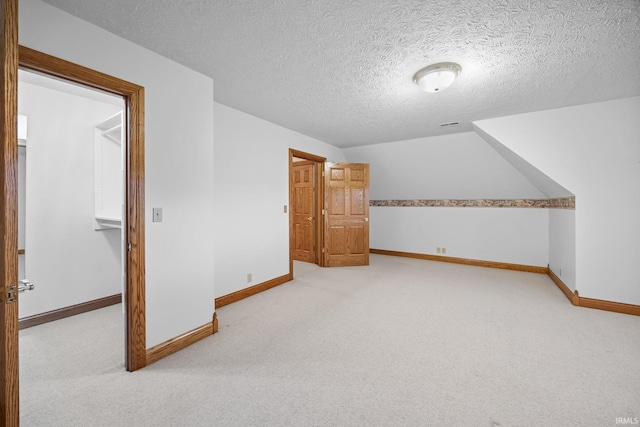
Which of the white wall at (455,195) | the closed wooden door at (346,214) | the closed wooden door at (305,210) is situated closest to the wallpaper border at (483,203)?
the white wall at (455,195)

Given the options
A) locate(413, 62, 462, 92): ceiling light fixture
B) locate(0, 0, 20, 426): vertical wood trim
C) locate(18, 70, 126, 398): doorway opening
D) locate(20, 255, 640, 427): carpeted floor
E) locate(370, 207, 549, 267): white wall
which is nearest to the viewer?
locate(0, 0, 20, 426): vertical wood trim

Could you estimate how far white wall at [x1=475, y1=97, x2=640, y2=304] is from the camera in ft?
9.49

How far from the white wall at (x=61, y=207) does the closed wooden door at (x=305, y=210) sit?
124 inches

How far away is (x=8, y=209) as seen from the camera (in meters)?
0.86

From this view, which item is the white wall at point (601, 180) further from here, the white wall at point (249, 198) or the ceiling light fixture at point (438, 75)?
the white wall at point (249, 198)

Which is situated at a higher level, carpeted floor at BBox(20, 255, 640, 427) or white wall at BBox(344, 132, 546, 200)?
white wall at BBox(344, 132, 546, 200)

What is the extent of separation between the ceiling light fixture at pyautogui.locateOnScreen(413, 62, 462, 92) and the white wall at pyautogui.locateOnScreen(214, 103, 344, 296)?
2.14m

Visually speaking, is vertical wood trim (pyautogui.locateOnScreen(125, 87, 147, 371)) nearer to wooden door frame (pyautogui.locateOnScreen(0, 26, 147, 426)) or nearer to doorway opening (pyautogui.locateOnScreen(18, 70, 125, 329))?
wooden door frame (pyautogui.locateOnScreen(0, 26, 147, 426))

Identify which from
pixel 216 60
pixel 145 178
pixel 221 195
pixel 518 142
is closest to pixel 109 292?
pixel 221 195

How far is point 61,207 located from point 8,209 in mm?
2669

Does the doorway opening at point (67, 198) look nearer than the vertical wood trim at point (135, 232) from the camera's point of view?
No

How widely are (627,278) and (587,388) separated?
6.71 feet

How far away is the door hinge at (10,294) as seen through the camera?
0.86 metres

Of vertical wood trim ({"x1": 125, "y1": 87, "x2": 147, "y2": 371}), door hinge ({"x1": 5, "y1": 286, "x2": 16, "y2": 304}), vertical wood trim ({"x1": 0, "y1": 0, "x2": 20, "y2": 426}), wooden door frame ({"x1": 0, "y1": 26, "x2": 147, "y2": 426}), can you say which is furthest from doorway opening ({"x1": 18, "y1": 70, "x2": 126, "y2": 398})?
door hinge ({"x1": 5, "y1": 286, "x2": 16, "y2": 304})
